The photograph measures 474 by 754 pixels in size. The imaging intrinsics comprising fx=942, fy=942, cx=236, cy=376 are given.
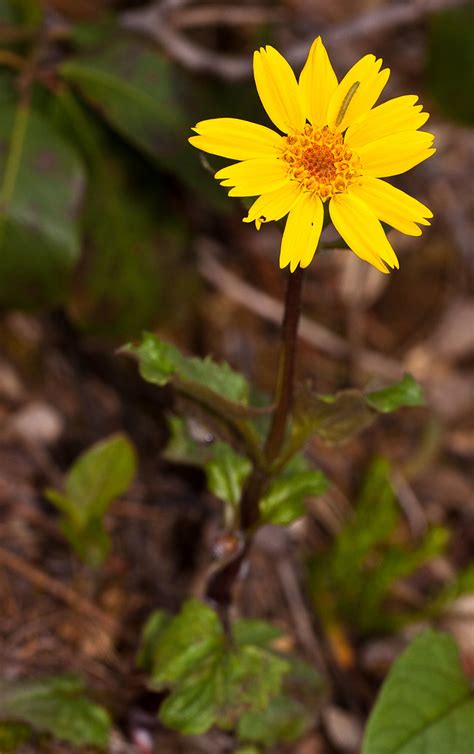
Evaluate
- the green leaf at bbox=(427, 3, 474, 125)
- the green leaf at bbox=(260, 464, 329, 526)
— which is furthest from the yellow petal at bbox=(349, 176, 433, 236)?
the green leaf at bbox=(427, 3, 474, 125)

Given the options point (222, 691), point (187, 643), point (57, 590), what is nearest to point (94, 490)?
point (57, 590)

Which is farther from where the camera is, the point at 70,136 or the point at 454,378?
the point at 454,378

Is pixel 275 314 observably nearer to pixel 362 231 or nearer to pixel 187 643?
pixel 187 643

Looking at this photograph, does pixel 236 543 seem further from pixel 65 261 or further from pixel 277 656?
pixel 65 261

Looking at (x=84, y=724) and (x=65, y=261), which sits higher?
(x=65, y=261)

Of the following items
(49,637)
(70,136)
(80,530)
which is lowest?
(49,637)

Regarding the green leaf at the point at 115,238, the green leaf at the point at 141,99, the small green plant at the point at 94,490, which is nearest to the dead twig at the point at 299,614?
the small green plant at the point at 94,490

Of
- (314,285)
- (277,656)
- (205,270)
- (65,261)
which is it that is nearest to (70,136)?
(65,261)
